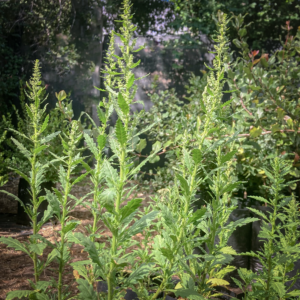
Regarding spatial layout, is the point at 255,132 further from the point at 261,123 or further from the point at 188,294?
the point at 188,294

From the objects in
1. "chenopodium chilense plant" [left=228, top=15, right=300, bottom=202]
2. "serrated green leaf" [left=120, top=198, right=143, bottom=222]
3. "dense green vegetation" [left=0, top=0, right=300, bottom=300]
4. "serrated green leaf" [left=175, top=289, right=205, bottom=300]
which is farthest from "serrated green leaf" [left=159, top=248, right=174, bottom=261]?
"chenopodium chilense plant" [left=228, top=15, right=300, bottom=202]

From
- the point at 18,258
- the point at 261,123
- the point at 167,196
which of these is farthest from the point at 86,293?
the point at 261,123

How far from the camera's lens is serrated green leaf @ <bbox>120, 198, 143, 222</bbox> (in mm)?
859

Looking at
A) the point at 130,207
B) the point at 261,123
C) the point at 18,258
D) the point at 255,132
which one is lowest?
the point at 18,258

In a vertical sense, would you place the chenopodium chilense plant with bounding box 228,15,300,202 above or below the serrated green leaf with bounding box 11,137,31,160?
above

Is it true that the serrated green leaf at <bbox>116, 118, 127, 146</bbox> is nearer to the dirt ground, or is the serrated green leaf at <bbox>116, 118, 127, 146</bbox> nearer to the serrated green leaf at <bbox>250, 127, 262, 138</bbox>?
the dirt ground

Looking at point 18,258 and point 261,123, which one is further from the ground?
point 261,123

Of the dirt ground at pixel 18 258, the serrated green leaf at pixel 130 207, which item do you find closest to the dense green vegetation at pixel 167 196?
the serrated green leaf at pixel 130 207

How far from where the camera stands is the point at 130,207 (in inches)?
34.2

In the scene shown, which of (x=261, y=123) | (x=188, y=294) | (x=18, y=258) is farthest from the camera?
(x=261, y=123)

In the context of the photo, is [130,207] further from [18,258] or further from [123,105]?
[18,258]

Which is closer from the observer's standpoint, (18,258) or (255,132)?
(255,132)

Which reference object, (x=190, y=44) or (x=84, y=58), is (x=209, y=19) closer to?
(x=190, y=44)

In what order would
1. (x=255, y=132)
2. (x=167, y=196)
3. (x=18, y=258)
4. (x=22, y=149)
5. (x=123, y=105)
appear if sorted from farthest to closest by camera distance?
(x=18, y=258), (x=255, y=132), (x=167, y=196), (x=22, y=149), (x=123, y=105)
